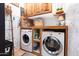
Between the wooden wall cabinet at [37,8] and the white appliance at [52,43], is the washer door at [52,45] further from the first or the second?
the wooden wall cabinet at [37,8]

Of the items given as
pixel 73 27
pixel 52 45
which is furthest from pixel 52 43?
pixel 73 27

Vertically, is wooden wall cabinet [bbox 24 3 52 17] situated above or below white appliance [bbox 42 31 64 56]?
above

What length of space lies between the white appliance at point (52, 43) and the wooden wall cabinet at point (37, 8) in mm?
239

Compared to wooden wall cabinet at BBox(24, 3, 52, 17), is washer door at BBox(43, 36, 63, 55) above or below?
below

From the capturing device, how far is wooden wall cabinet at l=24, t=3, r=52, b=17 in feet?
5.29

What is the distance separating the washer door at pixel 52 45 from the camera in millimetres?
1643

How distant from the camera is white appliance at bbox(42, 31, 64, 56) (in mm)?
1619

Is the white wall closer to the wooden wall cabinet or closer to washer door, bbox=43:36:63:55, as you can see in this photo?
washer door, bbox=43:36:63:55

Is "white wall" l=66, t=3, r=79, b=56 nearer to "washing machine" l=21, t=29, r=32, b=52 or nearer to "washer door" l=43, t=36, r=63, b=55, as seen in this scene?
"washer door" l=43, t=36, r=63, b=55

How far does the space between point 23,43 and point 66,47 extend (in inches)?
19.4

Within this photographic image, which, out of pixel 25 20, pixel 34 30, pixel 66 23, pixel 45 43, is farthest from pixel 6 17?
pixel 66 23

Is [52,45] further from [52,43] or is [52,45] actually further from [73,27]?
[73,27]

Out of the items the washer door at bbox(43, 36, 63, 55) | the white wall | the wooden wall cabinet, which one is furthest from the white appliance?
the wooden wall cabinet

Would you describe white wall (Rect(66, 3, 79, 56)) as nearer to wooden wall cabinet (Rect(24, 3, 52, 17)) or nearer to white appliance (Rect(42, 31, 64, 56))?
white appliance (Rect(42, 31, 64, 56))
